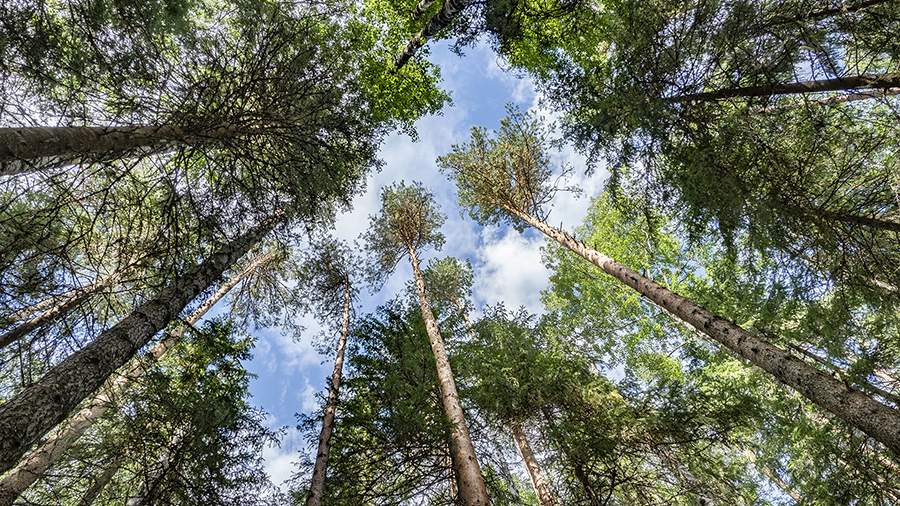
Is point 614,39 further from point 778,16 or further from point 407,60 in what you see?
point 407,60

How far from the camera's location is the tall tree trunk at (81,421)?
5.43 metres

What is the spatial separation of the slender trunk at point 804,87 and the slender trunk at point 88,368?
7.98 metres

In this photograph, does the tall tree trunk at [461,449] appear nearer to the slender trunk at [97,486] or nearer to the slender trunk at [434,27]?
the slender trunk at [97,486]

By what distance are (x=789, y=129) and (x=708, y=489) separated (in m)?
5.88

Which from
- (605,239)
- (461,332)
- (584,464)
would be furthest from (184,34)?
(605,239)

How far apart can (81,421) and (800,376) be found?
40.1ft

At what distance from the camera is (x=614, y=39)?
6.17 m

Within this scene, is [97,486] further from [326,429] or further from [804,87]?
[804,87]

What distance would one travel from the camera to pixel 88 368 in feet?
13.7

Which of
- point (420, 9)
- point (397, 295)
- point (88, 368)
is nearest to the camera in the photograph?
point (88, 368)

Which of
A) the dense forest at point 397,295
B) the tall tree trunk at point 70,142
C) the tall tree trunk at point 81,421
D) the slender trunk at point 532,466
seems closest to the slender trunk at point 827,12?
the dense forest at point 397,295

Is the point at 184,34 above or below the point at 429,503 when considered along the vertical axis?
above

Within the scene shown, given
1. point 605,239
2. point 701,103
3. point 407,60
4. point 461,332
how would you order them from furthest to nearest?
point 605,239, point 461,332, point 407,60, point 701,103

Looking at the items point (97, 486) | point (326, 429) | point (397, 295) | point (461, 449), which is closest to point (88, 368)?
point (97, 486)
